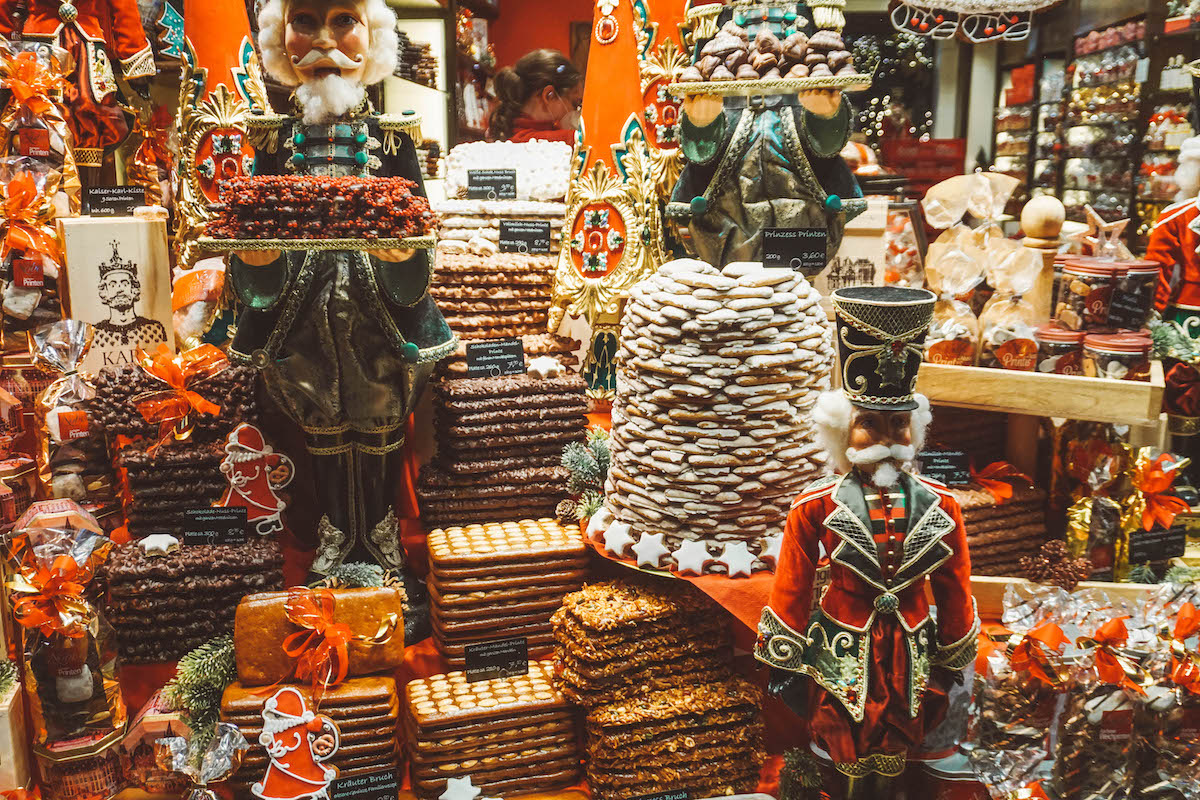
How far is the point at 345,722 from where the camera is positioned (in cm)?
220

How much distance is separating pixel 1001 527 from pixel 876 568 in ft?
3.55

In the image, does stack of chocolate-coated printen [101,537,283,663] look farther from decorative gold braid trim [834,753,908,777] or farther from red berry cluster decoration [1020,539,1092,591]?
red berry cluster decoration [1020,539,1092,591]

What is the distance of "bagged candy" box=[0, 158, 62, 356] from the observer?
2.71 metres

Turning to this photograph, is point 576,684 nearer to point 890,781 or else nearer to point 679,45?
point 890,781

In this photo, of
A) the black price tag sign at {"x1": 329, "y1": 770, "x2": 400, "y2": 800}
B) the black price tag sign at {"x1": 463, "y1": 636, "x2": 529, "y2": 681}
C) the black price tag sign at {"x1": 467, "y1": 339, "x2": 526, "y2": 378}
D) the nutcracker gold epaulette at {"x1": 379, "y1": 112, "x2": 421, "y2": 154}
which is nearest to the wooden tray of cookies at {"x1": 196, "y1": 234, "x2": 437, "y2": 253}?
the nutcracker gold epaulette at {"x1": 379, "y1": 112, "x2": 421, "y2": 154}

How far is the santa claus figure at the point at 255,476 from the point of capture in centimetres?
266

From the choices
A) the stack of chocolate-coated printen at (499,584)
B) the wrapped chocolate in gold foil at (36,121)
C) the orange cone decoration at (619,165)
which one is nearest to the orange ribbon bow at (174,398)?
the wrapped chocolate in gold foil at (36,121)

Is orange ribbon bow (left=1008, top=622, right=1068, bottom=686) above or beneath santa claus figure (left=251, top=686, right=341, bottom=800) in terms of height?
above

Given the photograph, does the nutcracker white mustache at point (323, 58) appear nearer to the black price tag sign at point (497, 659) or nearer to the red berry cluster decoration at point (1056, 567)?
the black price tag sign at point (497, 659)

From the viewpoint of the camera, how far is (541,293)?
10.8 ft

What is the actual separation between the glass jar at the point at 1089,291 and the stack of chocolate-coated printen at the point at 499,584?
1.44 meters

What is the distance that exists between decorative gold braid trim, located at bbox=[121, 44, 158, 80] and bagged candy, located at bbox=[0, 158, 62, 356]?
1.16 m

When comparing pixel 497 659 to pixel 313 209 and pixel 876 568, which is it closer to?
pixel 876 568

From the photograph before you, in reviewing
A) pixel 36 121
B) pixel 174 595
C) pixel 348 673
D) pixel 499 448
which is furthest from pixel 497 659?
pixel 36 121
